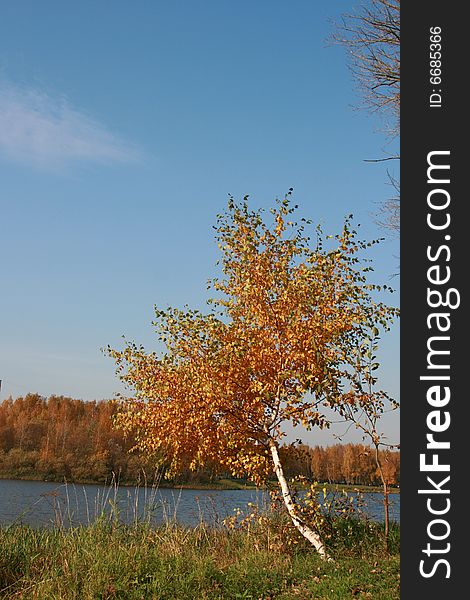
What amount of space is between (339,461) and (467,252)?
6416mm

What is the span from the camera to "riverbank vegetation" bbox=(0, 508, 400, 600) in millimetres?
5762

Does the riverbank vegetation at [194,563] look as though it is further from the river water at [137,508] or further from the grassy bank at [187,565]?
the river water at [137,508]

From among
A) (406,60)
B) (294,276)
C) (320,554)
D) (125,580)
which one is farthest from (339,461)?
(406,60)

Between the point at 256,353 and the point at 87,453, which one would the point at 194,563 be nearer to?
the point at 256,353

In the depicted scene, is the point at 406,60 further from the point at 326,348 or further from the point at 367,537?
the point at 367,537

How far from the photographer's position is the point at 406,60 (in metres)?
4.13

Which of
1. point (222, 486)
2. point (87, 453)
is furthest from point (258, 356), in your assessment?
point (87, 453)

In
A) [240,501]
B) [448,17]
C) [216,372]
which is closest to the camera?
[448,17]

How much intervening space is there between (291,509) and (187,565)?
1889 mm

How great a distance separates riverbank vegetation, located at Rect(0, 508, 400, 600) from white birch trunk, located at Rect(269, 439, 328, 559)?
147mm

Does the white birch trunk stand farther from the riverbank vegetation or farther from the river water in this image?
the river water

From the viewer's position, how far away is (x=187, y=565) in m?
6.35

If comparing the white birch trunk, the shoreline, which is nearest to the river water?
the shoreline

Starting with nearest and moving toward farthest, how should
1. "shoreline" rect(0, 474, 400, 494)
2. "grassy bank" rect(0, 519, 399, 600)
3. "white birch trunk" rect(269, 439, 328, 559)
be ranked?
"grassy bank" rect(0, 519, 399, 600), "white birch trunk" rect(269, 439, 328, 559), "shoreline" rect(0, 474, 400, 494)
